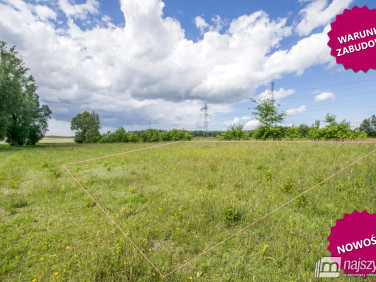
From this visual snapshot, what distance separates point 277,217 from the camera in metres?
4.48

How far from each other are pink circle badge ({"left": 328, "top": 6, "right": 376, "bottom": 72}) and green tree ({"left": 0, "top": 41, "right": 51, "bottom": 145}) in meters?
37.8

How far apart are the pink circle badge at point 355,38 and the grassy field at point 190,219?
3.42 metres

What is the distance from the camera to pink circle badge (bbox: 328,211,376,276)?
2609 mm

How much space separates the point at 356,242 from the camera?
2.64m

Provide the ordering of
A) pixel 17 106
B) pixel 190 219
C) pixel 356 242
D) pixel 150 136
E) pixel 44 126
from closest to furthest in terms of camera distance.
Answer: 1. pixel 356 242
2. pixel 190 219
3. pixel 17 106
4. pixel 150 136
5. pixel 44 126

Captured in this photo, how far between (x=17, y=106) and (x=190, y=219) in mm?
37998

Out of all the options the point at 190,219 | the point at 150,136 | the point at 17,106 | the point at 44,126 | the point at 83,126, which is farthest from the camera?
the point at 83,126

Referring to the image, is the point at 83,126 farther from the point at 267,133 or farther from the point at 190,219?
the point at 190,219

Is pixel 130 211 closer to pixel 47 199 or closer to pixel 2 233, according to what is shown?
pixel 2 233

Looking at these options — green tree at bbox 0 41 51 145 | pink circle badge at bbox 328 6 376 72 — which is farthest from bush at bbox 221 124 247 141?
green tree at bbox 0 41 51 145

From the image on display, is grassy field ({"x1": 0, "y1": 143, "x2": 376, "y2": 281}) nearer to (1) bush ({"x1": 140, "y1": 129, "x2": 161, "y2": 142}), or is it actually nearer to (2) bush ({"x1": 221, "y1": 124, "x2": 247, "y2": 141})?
(2) bush ({"x1": 221, "y1": 124, "x2": 247, "y2": 141})

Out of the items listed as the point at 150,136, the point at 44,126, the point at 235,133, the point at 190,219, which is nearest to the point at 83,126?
the point at 44,126

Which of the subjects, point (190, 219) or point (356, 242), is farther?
point (190, 219)

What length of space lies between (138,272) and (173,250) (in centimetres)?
73
